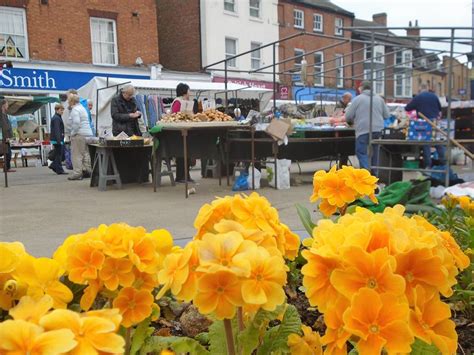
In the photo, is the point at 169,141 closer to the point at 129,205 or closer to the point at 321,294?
the point at 129,205

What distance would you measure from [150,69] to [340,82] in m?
14.6

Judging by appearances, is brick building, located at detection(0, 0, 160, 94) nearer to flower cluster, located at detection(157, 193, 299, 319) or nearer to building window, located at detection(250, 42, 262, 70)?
building window, located at detection(250, 42, 262, 70)

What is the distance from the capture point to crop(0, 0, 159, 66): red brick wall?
716 inches

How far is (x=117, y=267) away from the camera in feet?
2.75

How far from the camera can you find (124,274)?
2.75ft

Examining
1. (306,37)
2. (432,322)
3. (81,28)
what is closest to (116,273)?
(432,322)

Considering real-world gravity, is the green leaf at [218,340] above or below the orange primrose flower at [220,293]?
below

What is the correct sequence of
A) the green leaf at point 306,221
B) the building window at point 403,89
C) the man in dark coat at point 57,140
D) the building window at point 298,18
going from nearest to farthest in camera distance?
1. the green leaf at point 306,221
2. the man in dark coat at point 57,140
3. the building window at point 298,18
4. the building window at point 403,89

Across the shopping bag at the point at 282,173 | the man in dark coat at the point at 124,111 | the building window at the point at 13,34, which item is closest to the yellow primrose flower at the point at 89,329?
the shopping bag at the point at 282,173

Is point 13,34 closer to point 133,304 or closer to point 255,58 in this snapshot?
point 255,58

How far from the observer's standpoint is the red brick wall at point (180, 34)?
23.3 metres

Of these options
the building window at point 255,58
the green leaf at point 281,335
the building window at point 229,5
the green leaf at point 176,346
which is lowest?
the green leaf at point 176,346

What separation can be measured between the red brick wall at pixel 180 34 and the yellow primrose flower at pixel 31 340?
77.0ft

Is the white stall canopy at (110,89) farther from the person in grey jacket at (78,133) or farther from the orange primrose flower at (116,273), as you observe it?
the orange primrose flower at (116,273)
